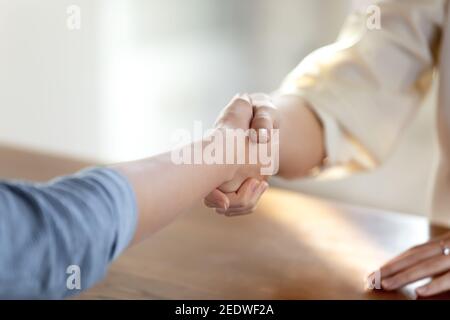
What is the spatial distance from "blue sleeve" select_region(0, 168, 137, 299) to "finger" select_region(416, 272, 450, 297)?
0.31 meters

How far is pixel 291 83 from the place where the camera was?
0.89 meters

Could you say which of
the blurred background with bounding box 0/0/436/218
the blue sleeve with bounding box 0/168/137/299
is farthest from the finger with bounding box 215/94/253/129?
the blurred background with bounding box 0/0/436/218

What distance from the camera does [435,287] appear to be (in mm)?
672

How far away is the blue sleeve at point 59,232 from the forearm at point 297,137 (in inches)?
14.6

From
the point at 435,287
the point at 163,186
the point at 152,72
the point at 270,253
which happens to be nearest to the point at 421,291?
the point at 435,287

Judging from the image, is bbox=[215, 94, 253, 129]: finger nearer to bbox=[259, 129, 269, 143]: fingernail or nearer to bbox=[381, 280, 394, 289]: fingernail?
bbox=[259, 129, 269, 143]: fingernail

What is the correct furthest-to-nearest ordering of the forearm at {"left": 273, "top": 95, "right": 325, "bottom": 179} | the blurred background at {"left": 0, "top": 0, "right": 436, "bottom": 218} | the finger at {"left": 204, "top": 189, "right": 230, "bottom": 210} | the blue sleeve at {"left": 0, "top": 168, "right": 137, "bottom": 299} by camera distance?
the blurred background at {"left": 0, "top": 0, "right": 436, "bottom": 218} → the forearm at {"left": 273, "top": 95, "right": 325, "bottom": 179} → the finger at {"left": 204, "top": 189, "right": 230, "bottom": 210} → the blue sleeve at {"left": 0, "top": 168, "right": 137, "bottom": 299}

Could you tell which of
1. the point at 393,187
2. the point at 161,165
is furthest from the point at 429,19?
the point at 393,187

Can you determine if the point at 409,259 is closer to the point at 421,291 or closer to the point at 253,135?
the point at 421,291

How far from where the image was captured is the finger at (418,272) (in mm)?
684

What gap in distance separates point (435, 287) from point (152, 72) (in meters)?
1.48

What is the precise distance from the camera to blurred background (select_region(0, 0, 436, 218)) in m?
2.03

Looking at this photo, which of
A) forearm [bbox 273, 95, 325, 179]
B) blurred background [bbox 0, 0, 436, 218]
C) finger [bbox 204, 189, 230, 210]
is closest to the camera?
finger [bbox 204, 189, 230, 210]

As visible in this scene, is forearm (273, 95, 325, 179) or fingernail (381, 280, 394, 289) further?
forearm (273, 95, 325, 179)
